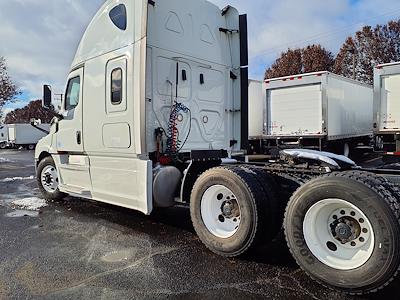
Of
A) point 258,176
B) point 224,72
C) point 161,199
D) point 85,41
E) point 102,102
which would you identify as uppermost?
point 85,41

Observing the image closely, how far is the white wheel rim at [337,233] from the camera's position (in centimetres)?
365

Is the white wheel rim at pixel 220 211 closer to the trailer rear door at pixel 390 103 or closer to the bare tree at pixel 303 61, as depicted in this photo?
the trailer rear door at pixel 390 103

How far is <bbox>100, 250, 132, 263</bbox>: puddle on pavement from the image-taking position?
4.63 meters

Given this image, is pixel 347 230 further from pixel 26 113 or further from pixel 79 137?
pixel 26 113

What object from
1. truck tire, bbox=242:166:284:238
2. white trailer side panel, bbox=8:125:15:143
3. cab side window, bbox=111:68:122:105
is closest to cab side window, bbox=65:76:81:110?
cab side window, bbox=111:68:122:105

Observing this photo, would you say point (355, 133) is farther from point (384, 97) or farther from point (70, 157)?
point (70, 157)

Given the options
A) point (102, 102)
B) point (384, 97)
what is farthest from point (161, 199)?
point (384, 97)

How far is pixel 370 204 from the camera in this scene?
344 centimetres

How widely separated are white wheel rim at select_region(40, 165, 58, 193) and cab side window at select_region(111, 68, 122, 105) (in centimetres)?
307

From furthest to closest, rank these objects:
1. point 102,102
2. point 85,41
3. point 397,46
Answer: point 397,46
point 85,41
point 102,102

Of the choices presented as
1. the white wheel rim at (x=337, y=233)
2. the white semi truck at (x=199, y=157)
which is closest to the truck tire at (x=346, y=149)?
the white semi truck at (x=199, y=157)

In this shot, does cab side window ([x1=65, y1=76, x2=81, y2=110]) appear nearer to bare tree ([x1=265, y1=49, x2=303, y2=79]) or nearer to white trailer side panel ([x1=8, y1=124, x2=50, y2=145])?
bare tree ([x1=265, y1=49, x2=303, y2=79])

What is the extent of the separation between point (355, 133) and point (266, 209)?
1170cm

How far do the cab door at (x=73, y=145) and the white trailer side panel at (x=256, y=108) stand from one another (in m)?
8.11
